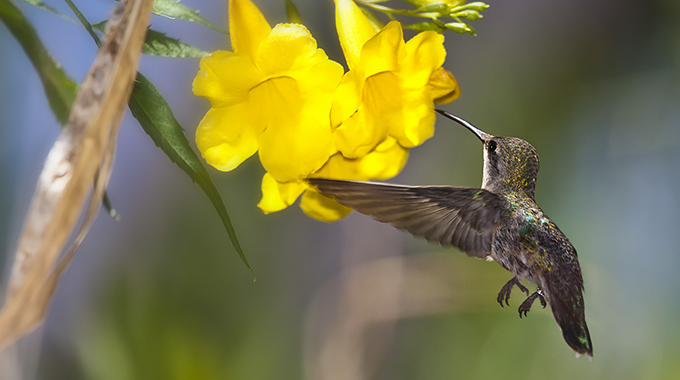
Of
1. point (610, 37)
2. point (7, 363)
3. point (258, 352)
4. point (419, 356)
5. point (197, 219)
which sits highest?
point (610, 37)

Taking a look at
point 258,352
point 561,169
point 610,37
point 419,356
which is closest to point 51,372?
point 258,352

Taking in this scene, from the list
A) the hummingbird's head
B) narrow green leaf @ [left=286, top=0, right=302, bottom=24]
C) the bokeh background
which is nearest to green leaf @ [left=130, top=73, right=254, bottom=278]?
narrow green leaf @ [left=286, top=0, right=302, bottom=24]

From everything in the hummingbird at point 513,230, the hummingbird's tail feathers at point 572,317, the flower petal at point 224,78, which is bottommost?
the hummingbird's tail feathers at point 572,317

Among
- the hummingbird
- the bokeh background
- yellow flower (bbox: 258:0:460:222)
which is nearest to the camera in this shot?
yellow flower (bbox: 258:0:460:222)

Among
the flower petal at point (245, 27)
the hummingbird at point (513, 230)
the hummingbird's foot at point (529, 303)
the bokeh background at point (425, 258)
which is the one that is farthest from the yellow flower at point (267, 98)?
the bokeh background at point (425, 258)

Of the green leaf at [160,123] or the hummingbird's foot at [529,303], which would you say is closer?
the green leaf at [160,123]

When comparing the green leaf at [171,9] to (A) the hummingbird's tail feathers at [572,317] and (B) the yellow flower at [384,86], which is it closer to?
(B) the yellow flower at [384,86]

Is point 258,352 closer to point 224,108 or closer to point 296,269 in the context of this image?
point 296,269

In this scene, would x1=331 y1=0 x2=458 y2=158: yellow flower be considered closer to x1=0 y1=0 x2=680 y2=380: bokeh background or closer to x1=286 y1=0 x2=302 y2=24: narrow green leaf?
x1=286 y1=0 x2=302 y2=24: narrow green leaf
